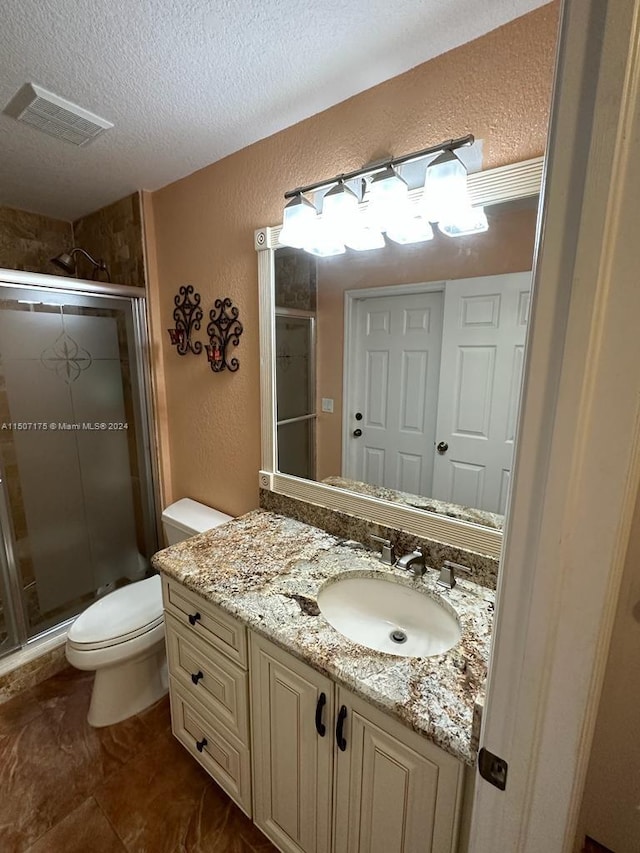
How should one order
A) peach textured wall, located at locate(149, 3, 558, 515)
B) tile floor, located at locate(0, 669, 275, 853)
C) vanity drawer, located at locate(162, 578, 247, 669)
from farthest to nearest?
tile floor, located at locate(0, 669, 275, 853)
vanity drawer, located at locate(162, 578, 247, 669)
peach textured wall, located at locate(149, 3, 558, 515)

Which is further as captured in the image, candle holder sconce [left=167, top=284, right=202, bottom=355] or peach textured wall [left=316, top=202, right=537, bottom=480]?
candle holder sconce [left=167, top=284, right=202, bottom=355]

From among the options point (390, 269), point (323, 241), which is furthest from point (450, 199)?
point (323, 241)

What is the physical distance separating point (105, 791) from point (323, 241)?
2.05 m

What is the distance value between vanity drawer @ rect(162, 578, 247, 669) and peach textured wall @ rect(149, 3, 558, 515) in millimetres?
561

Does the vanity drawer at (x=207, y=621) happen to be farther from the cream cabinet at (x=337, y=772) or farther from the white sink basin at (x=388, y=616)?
the white sink basin at (x=388, y=616)

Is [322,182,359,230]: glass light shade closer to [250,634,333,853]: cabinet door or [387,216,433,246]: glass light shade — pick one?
[387,216,433,246]: glass light shade

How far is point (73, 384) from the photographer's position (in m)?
1.90

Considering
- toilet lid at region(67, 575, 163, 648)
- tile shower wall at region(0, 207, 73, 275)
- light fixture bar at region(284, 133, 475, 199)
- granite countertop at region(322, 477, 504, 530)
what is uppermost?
tile shower wall at region(0, 207, 73, 275)

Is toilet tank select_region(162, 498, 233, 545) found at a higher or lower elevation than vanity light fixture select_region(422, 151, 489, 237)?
lower

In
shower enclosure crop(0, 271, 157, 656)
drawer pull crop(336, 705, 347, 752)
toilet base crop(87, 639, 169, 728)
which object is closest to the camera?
drawer pull crop(336, 705, 347, 752)

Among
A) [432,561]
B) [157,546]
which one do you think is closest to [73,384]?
[157,546]

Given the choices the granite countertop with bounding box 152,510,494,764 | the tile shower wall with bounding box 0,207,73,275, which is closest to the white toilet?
the granite countertop with bounding box 152,510,494,764

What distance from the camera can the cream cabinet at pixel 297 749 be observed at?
2.55ft

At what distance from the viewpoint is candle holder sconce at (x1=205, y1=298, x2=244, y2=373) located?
1649mm
